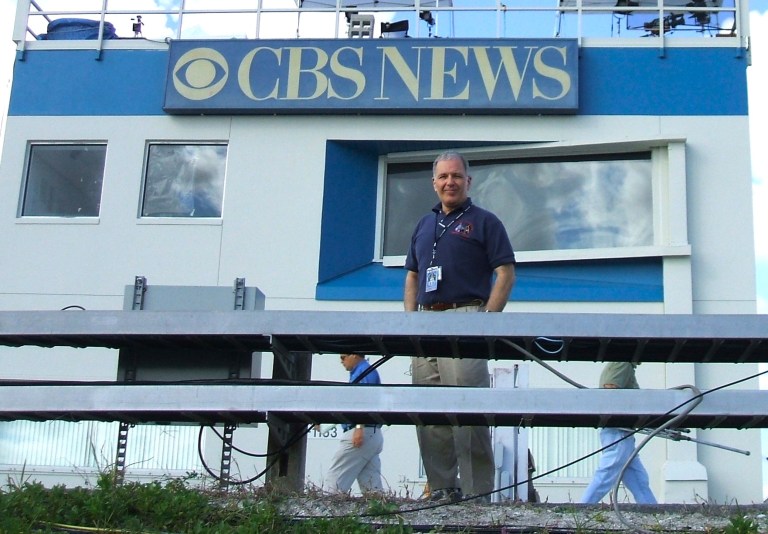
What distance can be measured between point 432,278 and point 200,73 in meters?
7.08

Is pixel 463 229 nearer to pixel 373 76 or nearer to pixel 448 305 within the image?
pixel 448 305

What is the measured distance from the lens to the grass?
4586mm

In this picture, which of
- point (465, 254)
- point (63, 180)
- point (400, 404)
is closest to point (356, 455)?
point (465, 254)

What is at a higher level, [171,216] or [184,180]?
[184,180]

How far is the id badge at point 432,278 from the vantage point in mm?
6539

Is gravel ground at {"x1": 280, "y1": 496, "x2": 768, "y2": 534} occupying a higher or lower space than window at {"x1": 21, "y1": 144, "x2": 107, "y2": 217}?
lower

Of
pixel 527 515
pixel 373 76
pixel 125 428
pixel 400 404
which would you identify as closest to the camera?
pixel 400 404

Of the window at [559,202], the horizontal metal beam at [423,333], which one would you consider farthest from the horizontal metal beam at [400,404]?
the window at [559,202]

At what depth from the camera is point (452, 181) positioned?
6.68 metres

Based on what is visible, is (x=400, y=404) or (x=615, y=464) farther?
(x=615, y=464)

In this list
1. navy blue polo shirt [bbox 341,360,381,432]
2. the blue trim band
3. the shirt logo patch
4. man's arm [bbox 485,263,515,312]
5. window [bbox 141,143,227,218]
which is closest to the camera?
man's arm [bbox 485,263,515,312]

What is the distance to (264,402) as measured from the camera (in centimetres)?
480

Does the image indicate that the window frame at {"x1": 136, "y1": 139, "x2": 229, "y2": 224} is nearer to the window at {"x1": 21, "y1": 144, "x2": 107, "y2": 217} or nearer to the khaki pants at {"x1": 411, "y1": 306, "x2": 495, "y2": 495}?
the window at {"x1": 21, "y1": 144, "x2": 107, "y2": 217}

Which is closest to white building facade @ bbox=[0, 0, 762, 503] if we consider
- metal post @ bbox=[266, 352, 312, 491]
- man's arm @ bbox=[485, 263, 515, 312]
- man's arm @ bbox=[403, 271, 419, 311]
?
man's arm @ bbox=[403, 271, 419, 311]
